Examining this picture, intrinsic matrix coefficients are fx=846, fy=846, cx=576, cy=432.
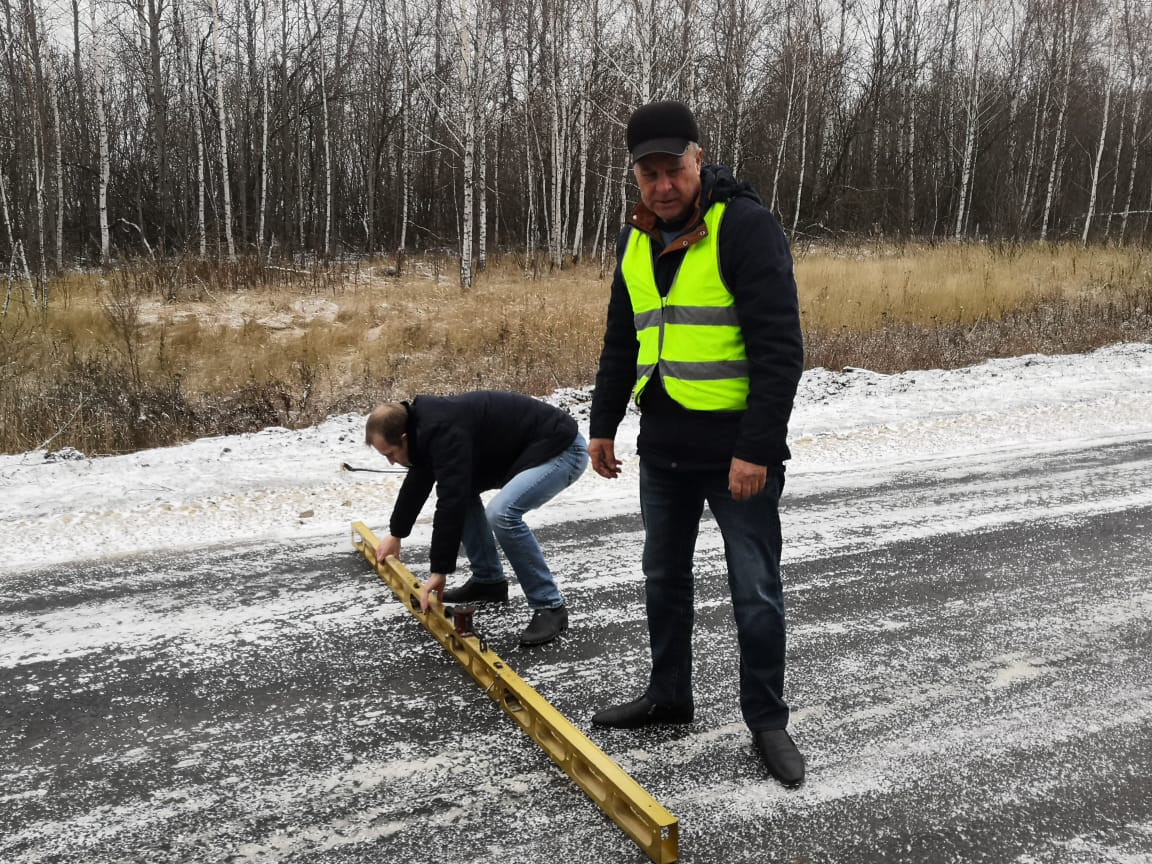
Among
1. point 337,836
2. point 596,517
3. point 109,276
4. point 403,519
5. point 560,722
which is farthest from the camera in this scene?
point 109,276

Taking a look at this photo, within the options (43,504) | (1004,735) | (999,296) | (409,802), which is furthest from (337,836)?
(999,296)

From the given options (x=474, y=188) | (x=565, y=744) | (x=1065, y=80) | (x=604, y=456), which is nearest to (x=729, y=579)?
(x=604, y=456)

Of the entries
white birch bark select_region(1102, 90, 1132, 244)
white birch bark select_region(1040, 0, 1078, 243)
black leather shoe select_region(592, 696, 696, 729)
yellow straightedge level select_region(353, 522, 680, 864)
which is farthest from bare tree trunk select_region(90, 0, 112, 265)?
white birch bark select_region(1102, 90, 1132, 244)

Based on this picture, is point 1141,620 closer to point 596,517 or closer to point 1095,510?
point 1095,510

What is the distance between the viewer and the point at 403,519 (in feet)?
12.7

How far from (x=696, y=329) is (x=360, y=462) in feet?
15.4

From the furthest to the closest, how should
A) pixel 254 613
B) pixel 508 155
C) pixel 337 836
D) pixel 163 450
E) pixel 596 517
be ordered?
pixel 508 155 → pixel 163 450 → pixel 596 517 → pixel 254 613 → pixel 337 836

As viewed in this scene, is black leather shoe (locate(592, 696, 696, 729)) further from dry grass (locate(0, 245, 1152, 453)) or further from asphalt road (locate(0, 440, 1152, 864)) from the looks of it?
dry grass (locate(0, 245, 1152, 453))

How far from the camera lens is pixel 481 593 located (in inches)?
170

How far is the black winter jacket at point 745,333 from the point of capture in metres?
2.49

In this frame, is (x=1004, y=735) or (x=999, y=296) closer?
(x=1004, y=735)

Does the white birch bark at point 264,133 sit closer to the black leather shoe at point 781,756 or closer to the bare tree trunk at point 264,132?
the bare tree trunk at point 264,132

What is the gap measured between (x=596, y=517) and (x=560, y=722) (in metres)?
2.67

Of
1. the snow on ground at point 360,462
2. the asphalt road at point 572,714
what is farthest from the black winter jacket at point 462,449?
the snow on ground at point 360,462
